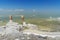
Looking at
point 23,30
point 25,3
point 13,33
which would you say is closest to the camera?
point 13,33

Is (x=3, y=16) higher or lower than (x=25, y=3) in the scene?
lower

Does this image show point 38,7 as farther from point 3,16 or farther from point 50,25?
point 3,16

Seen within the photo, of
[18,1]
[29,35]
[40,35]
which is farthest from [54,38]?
[18,1]

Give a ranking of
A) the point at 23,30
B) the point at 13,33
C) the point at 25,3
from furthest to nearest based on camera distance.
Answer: the point at 25,3
the point at 23,30
the point at 13,33

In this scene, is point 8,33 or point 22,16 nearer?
point 8,33

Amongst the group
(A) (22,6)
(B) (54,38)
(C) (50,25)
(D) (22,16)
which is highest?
(A) (22,6)

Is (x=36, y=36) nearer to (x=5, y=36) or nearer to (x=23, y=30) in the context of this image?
(x=23, y=30)

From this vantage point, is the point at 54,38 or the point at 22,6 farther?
the point at 22,6

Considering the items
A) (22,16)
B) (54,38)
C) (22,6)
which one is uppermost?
(22,6)

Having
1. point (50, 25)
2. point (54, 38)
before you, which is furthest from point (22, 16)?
point (54, 38)
